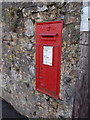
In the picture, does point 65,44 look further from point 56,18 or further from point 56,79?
point 56,79

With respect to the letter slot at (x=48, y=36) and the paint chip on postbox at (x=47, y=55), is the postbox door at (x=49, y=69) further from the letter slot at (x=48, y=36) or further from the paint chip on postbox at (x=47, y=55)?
the letter slot at (x=48, y=36)

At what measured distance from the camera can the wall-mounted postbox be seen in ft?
6.84

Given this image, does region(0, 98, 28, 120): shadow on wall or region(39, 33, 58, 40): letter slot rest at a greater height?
region(39, 33, 58, 40): letter slot

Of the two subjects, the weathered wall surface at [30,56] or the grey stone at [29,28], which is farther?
the grey stone at [29,28]

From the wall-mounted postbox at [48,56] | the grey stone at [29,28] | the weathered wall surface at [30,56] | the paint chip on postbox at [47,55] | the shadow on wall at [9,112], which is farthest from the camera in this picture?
the shadow on wall at [9,112]

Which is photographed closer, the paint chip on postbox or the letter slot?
the letter slot

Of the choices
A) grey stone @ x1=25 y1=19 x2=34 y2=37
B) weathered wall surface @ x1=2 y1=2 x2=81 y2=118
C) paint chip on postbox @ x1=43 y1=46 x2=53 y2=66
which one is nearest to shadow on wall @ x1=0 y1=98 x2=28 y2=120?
weathered wall surface @ x1=2 y1=2 x2=81 y2=118

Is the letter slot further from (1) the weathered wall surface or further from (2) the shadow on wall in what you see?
(2) the shadow on wall

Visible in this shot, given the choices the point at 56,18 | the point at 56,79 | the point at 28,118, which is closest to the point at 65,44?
the point at 56,18

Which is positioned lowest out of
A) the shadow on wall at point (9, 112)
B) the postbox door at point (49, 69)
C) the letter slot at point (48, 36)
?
the shadow on wall at point (9, 112)

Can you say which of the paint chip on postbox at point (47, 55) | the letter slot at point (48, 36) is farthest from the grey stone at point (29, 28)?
the paint chip on postbox at point (47, 55)

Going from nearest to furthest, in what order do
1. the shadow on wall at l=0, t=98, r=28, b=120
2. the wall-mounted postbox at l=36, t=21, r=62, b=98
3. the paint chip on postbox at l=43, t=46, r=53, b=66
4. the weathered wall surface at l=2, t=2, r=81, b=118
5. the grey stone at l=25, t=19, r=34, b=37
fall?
the weathered wall surface at l=2, t=2, r=81, b=118 < the wall-mounted postbox at l=36, t=21, r=62, b=98 < the paint chip on postbox at l=43, t=46, r=53, b=66 < the grey stone at l=25, t=19, r=34, b=37 < the shadow on wall at l=0, t=98, r=28, b=120

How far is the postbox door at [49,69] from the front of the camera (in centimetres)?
215

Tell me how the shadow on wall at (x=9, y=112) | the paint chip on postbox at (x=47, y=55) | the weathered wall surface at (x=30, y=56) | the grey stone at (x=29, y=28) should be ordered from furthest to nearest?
the shadow on wall at (x=9, y=112)
the grey stone at (x=29, y=28)
the paint chip on postbox at (x=47, y=55)
the weathered wall surface at (x=30, y=56)
